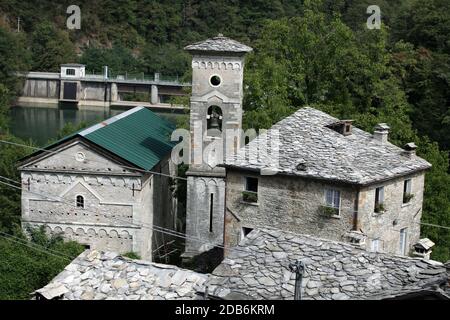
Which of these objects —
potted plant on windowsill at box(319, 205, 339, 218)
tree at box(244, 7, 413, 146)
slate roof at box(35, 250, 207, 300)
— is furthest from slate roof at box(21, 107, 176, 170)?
slate roof at box(35, 250, 207, 300)

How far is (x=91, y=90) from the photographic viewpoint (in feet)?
341

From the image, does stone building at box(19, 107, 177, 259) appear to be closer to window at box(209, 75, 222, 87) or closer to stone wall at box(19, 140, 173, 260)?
stone wall at box(19, 140, 173, 260)

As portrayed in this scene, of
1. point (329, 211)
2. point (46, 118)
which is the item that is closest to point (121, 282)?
point (329, 211)

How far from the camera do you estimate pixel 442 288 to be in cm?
1457

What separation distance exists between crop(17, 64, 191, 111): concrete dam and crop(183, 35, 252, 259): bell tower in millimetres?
69971

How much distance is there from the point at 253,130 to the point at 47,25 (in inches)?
3235

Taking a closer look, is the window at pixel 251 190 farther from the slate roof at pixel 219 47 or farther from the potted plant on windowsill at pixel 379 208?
the slate roof at pixel 219 47

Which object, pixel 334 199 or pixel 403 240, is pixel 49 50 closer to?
pixel 403 240

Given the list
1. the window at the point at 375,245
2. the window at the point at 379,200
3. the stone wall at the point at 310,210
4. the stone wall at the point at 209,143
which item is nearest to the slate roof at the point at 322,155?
the stone wall at the point at 310,210

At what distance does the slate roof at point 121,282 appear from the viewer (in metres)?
16.0

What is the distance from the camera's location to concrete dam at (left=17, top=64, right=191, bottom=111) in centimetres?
10156

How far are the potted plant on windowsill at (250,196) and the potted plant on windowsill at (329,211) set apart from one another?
89.6 inches

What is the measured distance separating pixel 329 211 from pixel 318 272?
9.72 m
